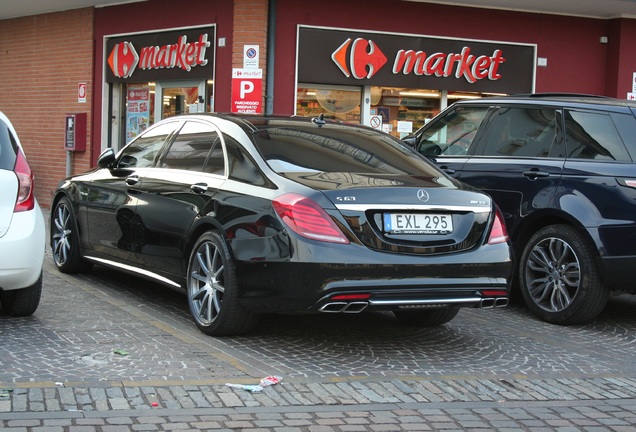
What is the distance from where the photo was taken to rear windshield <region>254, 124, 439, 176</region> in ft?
20.6

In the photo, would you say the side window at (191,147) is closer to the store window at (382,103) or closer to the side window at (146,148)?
the side window at (146,148)

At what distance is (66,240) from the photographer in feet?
28.5

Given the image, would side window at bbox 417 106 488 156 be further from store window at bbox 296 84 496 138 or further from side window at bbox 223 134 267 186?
store window at bbox 296 84 496 138

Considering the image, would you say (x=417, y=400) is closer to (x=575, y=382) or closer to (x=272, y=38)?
(x=575, y=382)

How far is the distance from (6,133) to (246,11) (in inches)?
340

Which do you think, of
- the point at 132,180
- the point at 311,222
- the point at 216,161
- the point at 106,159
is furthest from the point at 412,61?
the point at 311,222

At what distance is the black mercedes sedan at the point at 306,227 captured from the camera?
5.66 meters

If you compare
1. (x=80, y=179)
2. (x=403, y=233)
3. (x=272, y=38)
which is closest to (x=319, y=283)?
(x=403, y=233)

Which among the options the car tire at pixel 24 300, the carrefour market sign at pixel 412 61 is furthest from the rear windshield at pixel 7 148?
the carrefour market sign at pixel 412 61

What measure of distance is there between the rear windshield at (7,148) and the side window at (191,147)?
1.21m

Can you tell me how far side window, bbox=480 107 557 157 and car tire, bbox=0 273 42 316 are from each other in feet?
13.1

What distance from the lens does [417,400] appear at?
5.06 metres

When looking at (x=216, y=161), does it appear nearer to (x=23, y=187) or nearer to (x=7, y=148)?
(x=23, y=187)

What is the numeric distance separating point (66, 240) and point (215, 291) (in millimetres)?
2956
